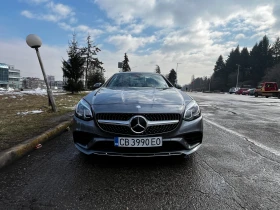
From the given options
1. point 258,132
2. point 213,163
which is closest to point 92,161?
point 213,163

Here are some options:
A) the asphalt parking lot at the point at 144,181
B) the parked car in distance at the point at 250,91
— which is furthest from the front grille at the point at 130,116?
the parked car in distance at the point at 250,91

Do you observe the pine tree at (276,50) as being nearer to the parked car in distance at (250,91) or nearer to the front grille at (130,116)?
the parked car in distance at (250,91)

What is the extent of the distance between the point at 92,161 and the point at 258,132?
403 centimetres

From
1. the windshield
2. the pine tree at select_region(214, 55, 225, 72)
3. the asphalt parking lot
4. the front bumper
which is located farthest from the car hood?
the pine tree at select_region(214, 55, 225, 72)

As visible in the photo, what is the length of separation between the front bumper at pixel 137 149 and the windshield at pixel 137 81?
1.74m

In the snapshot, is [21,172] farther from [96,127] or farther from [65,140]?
[65,140]

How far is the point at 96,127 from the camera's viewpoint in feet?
9.24

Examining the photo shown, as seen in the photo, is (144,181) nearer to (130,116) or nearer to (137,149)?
(137,149)

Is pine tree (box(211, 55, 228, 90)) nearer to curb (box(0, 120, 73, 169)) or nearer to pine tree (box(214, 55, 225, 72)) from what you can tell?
pine tree (box(214, 55, 225, 72))

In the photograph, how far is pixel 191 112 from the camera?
3.05 meters

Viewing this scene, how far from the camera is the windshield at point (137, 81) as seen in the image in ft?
15.0

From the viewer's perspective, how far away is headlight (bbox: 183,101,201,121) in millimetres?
2963

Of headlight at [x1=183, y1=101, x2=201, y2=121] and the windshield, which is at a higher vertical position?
the windshield

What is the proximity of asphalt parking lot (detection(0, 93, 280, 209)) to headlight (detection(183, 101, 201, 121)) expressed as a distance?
0.64 metres
